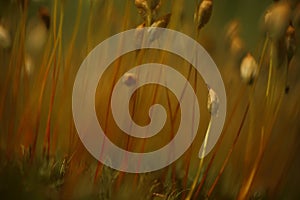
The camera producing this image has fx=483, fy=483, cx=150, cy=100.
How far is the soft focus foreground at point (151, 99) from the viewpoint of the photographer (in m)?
0.90

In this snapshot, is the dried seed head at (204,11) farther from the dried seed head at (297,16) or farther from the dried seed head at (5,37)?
the dried seed head at (5,37)

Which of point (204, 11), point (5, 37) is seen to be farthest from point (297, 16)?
point (5, 37)

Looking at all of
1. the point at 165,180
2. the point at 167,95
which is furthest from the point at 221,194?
the point at 167,95

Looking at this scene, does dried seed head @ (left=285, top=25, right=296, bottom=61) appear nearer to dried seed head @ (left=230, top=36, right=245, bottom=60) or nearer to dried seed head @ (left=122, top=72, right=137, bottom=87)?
dried seed head @ (left=230, top=36, right=245, bottom=60)

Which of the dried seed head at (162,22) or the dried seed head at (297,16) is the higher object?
the dried seed head at (297,16)

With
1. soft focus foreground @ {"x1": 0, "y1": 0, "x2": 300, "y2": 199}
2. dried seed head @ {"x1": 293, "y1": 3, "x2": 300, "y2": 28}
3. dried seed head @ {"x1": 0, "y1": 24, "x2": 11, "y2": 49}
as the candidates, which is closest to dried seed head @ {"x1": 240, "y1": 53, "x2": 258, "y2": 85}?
soft focus foreground @ {"x1": 0, "y1": 0, "x2": 300, "y2": 199}

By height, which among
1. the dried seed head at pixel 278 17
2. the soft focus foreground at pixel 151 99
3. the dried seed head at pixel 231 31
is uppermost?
the dried seed head at pixel 278 17

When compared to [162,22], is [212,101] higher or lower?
lower

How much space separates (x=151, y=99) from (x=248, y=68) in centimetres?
19

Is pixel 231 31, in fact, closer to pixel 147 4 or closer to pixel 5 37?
pixel 147 4

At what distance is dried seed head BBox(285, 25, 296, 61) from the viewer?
0.90 meters

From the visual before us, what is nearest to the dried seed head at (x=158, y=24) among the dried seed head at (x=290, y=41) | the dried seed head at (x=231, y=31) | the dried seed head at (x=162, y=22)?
the dried seed head at (x=162, y=22)

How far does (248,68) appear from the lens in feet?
2.96

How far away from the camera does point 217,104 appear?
91 cm
